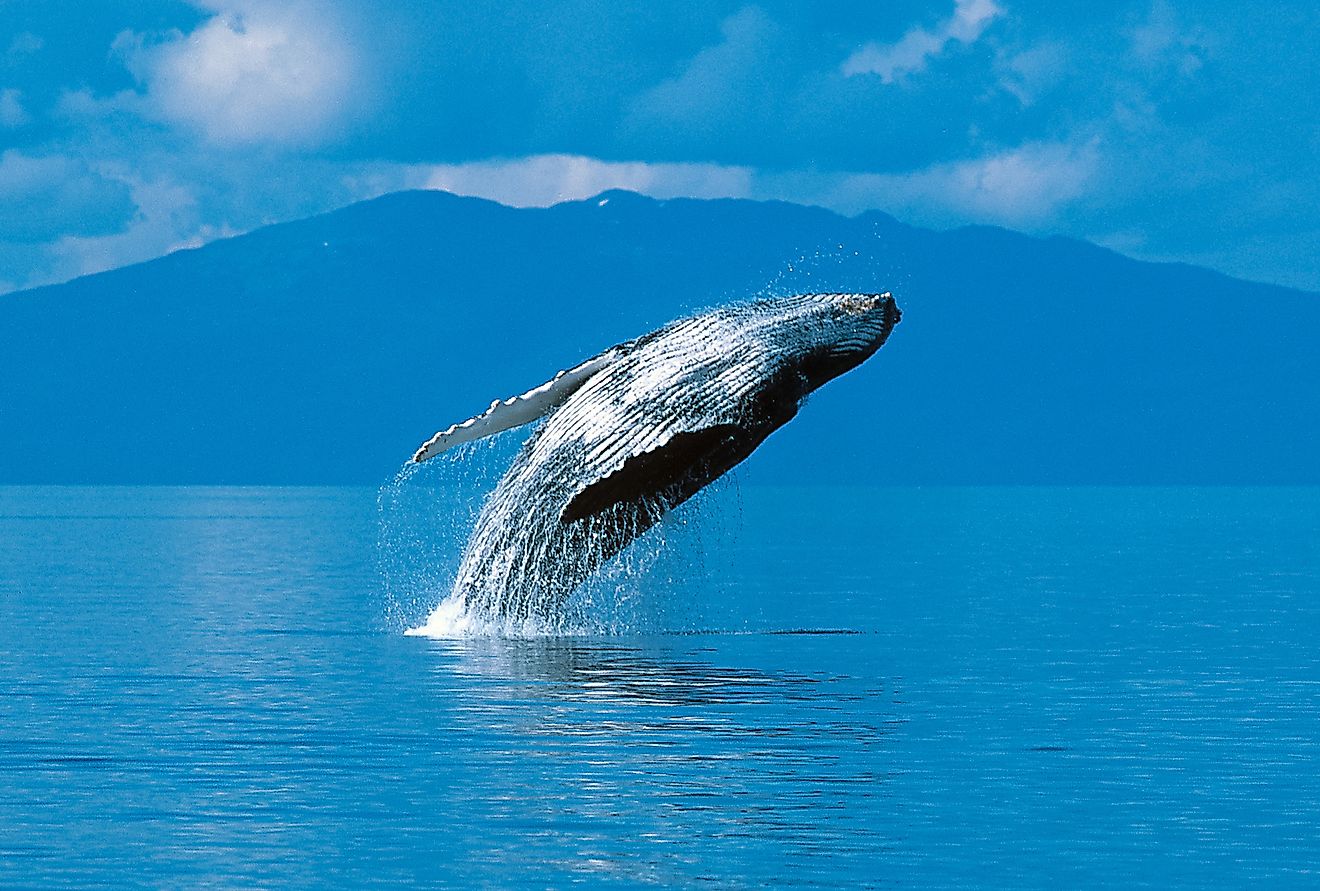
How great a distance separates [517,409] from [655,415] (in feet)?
5.56

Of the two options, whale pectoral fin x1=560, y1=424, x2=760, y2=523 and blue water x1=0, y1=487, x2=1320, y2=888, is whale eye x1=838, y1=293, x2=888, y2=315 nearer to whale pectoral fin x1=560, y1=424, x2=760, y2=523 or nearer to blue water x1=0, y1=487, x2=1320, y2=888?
whale pectoral fin x1=560, y1=424, x2=760, y2=523

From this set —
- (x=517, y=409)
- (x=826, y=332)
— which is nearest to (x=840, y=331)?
(x=826, y=332)

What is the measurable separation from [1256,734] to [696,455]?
5880 millimetres

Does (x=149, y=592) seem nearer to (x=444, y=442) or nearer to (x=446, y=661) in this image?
(x=446, y=661)

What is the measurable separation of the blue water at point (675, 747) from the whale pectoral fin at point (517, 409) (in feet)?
8.31

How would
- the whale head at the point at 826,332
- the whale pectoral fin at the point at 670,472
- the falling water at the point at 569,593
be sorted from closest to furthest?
the whale head at the point at 826,332 → the whale pectoral fin at the point at 670,472 → the falling water at the point at 569,593

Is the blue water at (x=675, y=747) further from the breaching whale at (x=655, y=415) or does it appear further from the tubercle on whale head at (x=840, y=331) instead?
the tubercle on whale head at (x=840, y=331)

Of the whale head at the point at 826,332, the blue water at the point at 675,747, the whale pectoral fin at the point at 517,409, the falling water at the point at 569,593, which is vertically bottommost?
the blue water at the point at 675,747

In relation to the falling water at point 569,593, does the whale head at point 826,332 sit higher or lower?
higher

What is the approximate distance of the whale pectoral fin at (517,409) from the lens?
886 inches

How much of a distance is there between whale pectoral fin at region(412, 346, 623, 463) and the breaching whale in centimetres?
2

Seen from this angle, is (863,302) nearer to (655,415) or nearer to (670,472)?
(655,415)

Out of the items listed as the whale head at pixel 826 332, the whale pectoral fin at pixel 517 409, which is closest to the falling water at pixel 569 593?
the whale pectoral fin at pixel 517 409

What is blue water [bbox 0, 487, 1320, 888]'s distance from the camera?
14523mm
